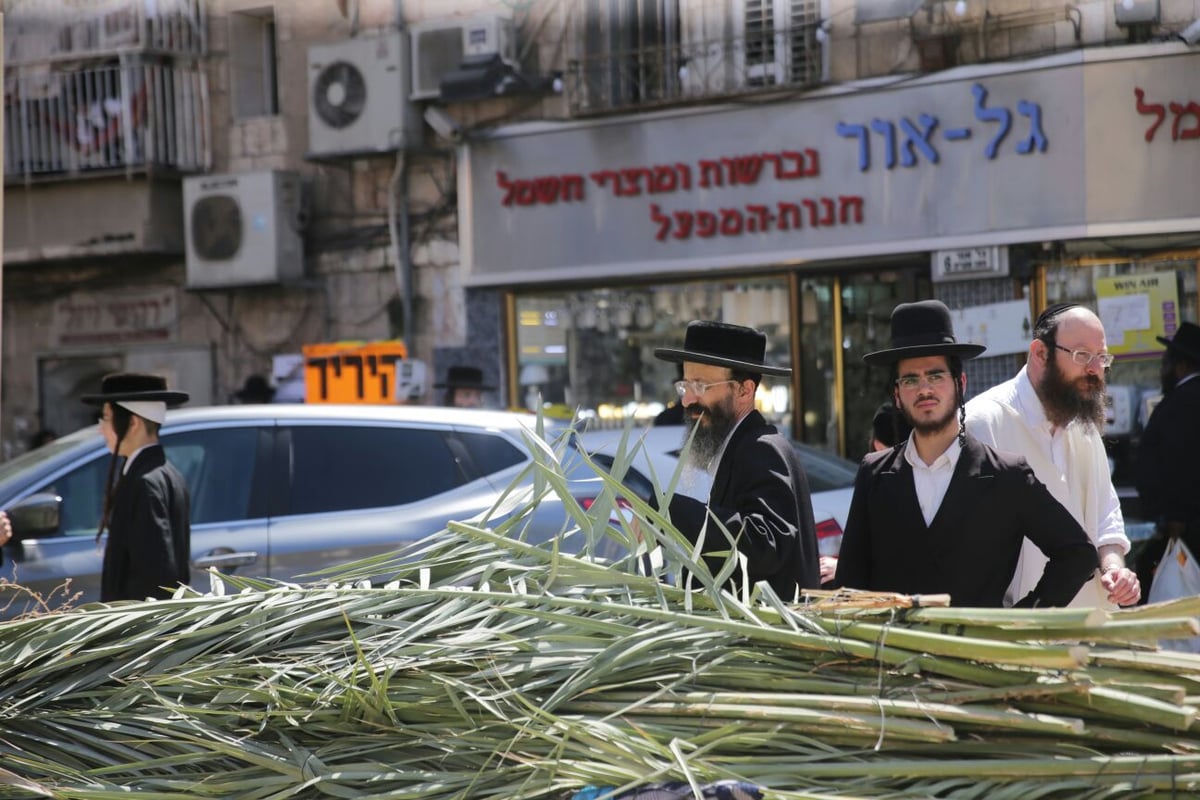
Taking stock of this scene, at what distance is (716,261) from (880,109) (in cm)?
182

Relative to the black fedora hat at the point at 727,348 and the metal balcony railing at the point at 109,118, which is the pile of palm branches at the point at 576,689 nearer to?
the black fedora hat at the point at 727,348

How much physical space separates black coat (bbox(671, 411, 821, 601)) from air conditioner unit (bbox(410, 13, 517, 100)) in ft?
31.0

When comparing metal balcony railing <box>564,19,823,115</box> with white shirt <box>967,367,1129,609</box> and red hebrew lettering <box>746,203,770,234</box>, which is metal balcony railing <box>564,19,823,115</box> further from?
white shirt <box>967,367,1129,609</box>

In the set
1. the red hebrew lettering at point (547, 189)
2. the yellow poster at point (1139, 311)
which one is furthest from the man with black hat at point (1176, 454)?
the red hebrew lettering at point (547, 189)

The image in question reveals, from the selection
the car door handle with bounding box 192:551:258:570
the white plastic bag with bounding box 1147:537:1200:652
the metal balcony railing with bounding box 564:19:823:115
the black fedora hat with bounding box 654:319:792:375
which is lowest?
the white plastic bag with bounding box 1147:537:1200:652

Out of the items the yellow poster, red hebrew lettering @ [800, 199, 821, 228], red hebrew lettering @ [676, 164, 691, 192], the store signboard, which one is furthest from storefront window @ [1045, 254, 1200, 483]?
red hebrew lettering @ [676, 164, 691, 192]

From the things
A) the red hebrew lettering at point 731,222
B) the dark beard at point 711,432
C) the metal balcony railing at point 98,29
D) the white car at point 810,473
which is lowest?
the white car at point 810,473

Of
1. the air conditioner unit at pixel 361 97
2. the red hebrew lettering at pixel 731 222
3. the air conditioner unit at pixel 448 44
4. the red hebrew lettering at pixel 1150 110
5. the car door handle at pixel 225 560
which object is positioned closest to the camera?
the car door handle at pixel 225 560

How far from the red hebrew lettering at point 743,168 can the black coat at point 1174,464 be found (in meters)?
5.36

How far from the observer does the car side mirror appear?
20.1 feet

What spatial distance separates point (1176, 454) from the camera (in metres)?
6.88

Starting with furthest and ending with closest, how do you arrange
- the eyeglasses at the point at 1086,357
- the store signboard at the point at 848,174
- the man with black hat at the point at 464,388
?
the store signboard at the point at 848,174, the man with black hat at the point at 464,388, the eyeglasses at the point at 1086,357

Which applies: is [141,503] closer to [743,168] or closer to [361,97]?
[743,168]

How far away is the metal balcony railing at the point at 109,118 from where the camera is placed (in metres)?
14.0
